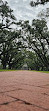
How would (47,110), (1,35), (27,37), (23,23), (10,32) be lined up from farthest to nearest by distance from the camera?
(27,37) → (23,23) → (10,32) → (1,35) → (47,110)

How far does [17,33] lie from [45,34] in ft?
15.6

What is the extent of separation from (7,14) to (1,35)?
9.97 ft

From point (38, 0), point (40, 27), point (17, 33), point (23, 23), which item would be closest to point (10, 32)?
point (17, 33)

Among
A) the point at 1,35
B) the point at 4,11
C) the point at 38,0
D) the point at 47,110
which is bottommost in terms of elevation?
the point at 47,110

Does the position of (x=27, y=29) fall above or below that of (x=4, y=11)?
below

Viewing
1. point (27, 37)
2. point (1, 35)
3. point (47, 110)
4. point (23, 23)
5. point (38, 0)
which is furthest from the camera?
point (27, 37)

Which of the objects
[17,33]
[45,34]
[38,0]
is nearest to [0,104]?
[38,0]

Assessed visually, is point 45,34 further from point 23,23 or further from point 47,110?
point 47,110

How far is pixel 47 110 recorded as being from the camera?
1.64 meters

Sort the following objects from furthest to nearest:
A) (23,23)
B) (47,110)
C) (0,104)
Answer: (23,23), (0,104), (47,110)

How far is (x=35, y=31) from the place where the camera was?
1038 inches

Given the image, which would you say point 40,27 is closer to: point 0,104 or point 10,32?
point 10,32

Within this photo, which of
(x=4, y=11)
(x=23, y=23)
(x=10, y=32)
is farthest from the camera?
(x=23, y=23)

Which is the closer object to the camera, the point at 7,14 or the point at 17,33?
the point at 7,14
